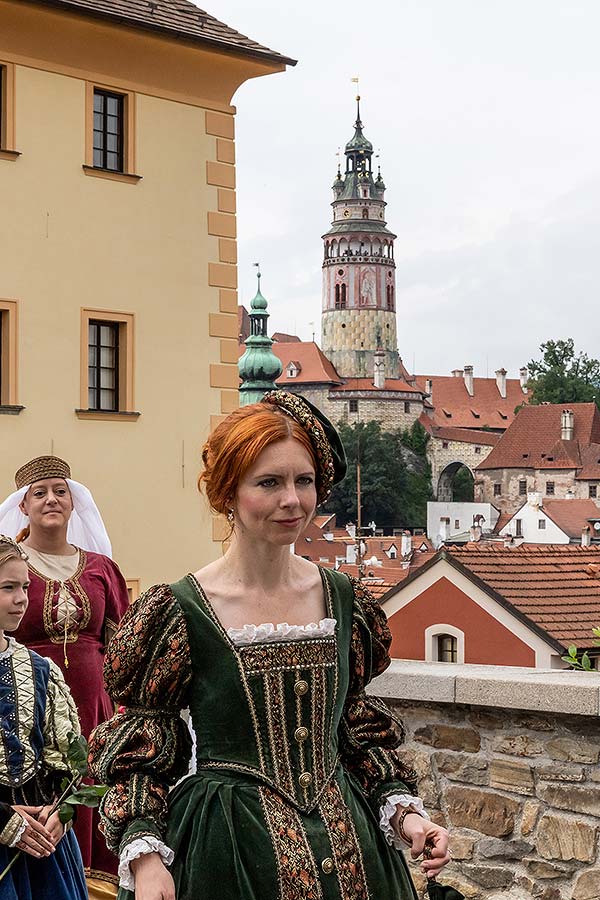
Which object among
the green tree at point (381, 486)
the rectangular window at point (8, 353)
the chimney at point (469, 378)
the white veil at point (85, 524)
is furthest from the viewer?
the chimney at point (469, 378)

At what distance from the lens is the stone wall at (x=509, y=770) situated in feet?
14.6

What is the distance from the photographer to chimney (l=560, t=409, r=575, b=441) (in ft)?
359

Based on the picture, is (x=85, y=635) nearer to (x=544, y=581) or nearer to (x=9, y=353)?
(x=9, y=353)

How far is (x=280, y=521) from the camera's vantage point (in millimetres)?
2459

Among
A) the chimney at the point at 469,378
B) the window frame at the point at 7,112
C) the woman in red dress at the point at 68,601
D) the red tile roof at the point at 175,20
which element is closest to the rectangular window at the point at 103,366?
the window frame at the point at 7,112

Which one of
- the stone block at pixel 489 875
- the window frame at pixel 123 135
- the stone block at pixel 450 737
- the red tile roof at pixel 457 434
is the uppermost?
the red tile roof at pixel 457 434

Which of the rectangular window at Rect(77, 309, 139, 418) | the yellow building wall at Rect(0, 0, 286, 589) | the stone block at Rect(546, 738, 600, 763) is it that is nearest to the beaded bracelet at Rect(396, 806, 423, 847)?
the stone block at Rect(546, 738, 600, 763)

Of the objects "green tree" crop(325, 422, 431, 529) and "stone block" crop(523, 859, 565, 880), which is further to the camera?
"green tree" crop(325, 422, 431, 529)

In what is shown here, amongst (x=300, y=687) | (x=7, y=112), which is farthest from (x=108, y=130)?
(x=300, y=687)

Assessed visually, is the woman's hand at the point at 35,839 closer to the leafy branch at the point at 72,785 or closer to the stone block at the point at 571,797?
the leafy branch at the point at 72,785

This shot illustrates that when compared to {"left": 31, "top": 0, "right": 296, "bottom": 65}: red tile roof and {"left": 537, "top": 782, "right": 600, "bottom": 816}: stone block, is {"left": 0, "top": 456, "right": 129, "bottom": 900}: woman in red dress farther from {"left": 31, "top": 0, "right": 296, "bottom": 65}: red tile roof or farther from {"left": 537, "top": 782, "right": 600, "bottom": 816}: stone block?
{"left": 31, "top": 0, "right": 296, "bottom": 65}: red tile roof

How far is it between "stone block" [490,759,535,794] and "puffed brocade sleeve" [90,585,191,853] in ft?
7.84

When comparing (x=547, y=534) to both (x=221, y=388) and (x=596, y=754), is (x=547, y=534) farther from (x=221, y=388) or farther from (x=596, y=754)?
(x=596, y=754)

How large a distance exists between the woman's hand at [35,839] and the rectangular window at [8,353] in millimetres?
11332
